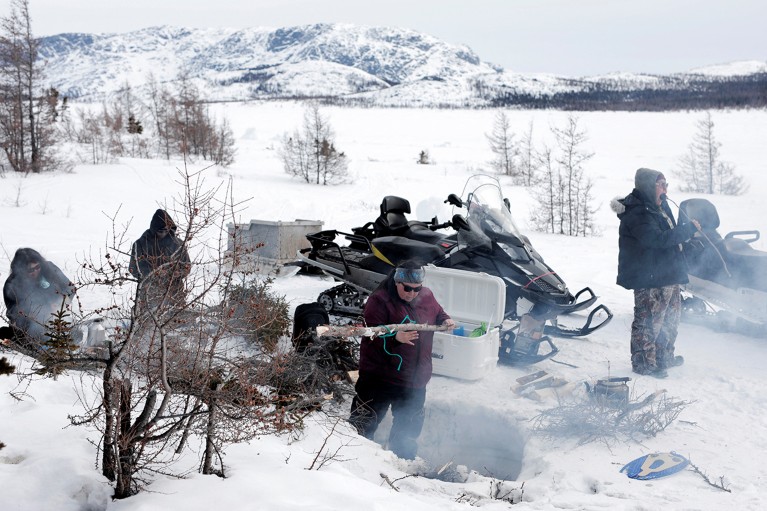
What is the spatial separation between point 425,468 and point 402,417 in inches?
15.8

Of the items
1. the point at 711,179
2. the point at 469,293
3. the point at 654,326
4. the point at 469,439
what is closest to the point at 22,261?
the point at 469,293

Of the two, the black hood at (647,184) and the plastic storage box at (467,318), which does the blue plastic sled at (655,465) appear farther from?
the black hood at (647,184)

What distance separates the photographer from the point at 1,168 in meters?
17.7

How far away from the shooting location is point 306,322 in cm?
580

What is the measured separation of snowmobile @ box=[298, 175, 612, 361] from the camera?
20.0 ft

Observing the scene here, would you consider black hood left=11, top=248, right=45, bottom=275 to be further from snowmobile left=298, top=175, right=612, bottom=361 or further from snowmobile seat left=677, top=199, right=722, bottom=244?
snowmobile seat left=677, top=199, right=722, bottom=244

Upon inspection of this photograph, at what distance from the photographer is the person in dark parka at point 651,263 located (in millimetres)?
5633

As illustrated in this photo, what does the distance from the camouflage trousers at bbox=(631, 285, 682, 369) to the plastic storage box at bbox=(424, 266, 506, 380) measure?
1.22 meters

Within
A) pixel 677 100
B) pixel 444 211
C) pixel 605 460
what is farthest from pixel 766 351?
pixel 677 100

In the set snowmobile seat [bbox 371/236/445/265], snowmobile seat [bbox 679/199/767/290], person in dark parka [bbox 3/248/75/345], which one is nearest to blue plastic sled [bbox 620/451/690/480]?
Result: snowmobile seat [bbox 371/236/445/265]

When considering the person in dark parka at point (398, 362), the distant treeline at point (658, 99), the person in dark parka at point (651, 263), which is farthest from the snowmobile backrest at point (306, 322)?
the distant treeline at point (658, 99)

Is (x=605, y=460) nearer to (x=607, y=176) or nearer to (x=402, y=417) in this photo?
(x=402, y=417)

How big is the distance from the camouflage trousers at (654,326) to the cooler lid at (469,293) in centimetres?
120

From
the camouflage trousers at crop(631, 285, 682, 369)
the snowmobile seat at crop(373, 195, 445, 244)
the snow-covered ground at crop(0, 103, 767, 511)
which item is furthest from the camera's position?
the snowmobile seat at crop(373, 195, 445, 244)
